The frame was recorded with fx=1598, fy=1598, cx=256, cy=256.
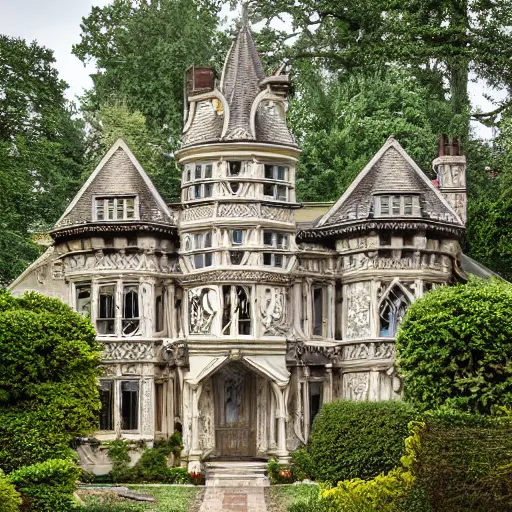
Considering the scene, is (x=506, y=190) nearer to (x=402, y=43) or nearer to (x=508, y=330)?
(x=402, y=43)

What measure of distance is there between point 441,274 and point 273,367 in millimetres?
7344

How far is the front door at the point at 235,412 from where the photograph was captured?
58906 millimetres

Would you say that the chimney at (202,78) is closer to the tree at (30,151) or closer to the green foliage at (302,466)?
the tree at (30,151)

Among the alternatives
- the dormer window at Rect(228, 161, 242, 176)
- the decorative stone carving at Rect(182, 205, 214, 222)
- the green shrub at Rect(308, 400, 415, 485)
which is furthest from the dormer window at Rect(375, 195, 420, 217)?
the green shrub at Rect(308, 400, 415, 485)

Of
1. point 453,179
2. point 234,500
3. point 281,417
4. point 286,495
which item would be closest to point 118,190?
point 281,417

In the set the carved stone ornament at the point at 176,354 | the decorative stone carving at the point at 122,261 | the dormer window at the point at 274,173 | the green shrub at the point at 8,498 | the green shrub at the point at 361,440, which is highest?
the dormer window at the point at 274,173

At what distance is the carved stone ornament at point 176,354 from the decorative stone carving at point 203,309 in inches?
26.9

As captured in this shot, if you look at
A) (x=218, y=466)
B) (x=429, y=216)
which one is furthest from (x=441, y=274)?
(x=218, y=466)

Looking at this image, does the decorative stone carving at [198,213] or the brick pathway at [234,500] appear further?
the decorative stone carving at [198,213]

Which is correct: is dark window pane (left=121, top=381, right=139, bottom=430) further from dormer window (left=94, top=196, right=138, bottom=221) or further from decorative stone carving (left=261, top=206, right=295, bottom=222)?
decorative stone carving (left=261, top=206, right=295, bottom=222)

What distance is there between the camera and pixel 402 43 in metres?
74.5

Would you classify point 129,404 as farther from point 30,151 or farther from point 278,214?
point 30,151

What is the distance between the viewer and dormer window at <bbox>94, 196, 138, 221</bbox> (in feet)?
196

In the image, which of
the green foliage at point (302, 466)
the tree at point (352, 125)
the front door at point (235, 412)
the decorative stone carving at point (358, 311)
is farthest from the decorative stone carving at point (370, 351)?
the tree at point (352, 125)
